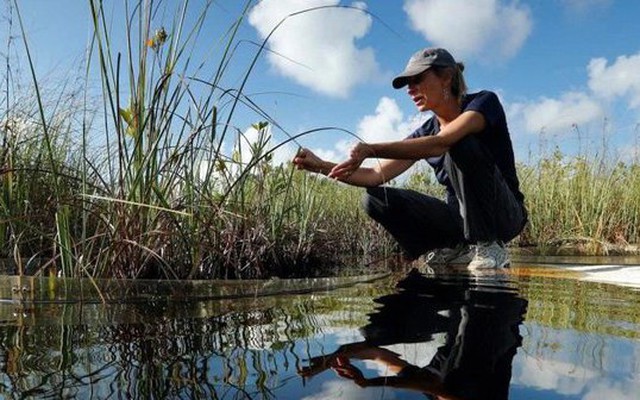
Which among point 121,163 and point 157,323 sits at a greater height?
point 121,163

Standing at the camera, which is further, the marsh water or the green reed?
the green reed

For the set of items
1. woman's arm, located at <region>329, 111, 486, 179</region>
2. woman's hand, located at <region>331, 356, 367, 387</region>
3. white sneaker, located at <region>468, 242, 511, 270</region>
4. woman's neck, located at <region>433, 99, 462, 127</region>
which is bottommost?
woman's hand, located at <region>331, 356, 367, 387</region>

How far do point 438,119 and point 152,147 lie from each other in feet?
5.28

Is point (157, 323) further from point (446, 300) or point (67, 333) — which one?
point (446, 300)

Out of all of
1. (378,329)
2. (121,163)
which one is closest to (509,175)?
(378,329)

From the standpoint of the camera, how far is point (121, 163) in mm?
1724

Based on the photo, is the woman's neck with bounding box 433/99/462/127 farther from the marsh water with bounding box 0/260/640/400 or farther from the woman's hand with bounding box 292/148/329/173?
the marsh water with bounding box 0/260/640/400

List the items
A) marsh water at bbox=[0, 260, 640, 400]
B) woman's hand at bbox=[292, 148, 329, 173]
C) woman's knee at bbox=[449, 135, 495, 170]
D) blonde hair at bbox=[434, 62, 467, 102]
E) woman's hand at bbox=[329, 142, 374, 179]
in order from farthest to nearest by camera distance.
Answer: blonde hair at bbox=[434, 62, 467, 102], woman's knee at bbox=[449, 135, 495, 170], woman's hand at bbox=[292, 148, 329, 173], woman's hand at bbox=[329, 142, 374, 179], marsh water at bbox=[0, 260, 640, 400]

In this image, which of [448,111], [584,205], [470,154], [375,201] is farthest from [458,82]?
[584,205]

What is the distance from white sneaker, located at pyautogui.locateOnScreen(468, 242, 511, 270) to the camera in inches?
111

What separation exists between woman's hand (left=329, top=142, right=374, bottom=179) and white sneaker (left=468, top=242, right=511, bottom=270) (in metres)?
1.18

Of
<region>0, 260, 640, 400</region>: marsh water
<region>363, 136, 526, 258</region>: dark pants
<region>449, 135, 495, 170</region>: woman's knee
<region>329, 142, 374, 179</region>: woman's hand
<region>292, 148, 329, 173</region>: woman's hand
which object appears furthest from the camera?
<region>363, 136, 526, 258</region>: dark pants

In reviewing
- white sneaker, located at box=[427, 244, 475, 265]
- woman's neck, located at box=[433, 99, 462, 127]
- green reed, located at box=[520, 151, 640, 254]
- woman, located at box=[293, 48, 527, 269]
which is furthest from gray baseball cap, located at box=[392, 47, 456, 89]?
green reed, located at box=[520, 151, 640, 254]

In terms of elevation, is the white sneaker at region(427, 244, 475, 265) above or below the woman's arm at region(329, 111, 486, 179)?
below
